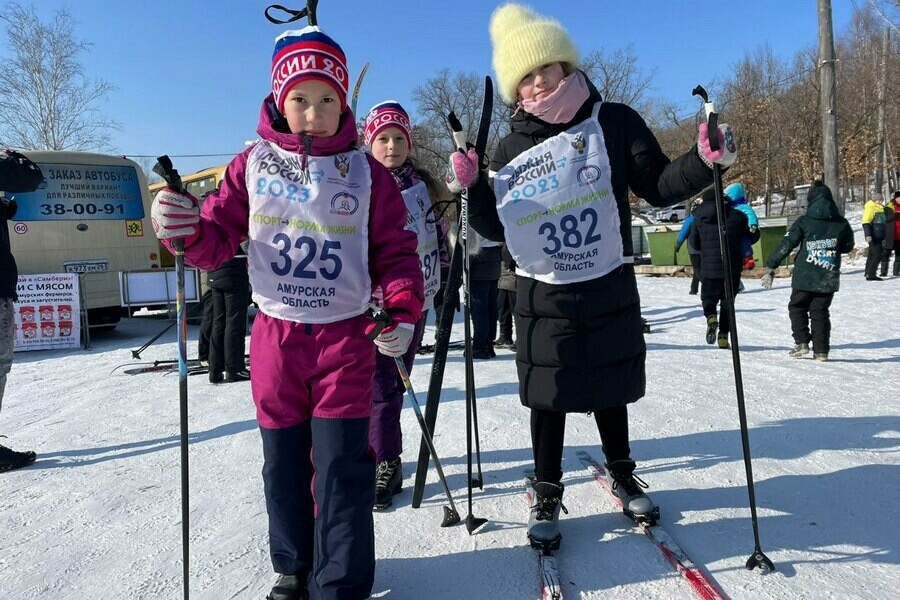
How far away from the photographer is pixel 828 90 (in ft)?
38.1

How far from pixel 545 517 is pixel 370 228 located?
1.29 m

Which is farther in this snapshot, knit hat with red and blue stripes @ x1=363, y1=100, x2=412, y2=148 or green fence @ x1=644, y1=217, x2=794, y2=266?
green fence @ x1=644, y1=217, x2=794, y2=266

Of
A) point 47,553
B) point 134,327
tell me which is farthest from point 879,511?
point 134,327

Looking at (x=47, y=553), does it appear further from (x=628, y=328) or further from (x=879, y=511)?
(x=879, y=511)

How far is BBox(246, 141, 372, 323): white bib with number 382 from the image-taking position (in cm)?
187

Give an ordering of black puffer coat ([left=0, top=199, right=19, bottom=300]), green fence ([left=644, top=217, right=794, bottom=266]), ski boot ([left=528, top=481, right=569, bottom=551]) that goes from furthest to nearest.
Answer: green fence ([left=644, top=217, right=794, bottom=266]) < black puffer coat ([left=0, top=199, right=19, bottom=300]) < ski boot ([left=528, top=481, right=569, bottom=551])

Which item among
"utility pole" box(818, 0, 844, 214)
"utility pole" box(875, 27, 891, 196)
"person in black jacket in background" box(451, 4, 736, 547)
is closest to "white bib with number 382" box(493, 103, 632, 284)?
"person in black jacket in background" box(451, 4, 736, 547)

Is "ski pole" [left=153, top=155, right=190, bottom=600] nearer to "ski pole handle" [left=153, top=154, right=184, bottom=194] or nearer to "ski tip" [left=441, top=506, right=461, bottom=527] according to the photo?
"ski pole handle" [left=153, top=154, right=184, bottom=194]

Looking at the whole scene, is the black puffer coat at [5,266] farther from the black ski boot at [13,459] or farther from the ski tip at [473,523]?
the ski tip at [473,523]

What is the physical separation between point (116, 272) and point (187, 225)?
27.3ft

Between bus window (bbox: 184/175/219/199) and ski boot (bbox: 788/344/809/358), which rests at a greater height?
bus window (bbox: 184/175/219/199)

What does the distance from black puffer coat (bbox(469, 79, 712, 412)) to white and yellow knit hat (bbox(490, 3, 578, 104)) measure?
0.20 meters

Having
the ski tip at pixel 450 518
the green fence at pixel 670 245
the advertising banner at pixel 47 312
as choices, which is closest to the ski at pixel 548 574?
the ski tip at pixel 450 518

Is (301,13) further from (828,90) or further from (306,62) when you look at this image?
(828,90)
